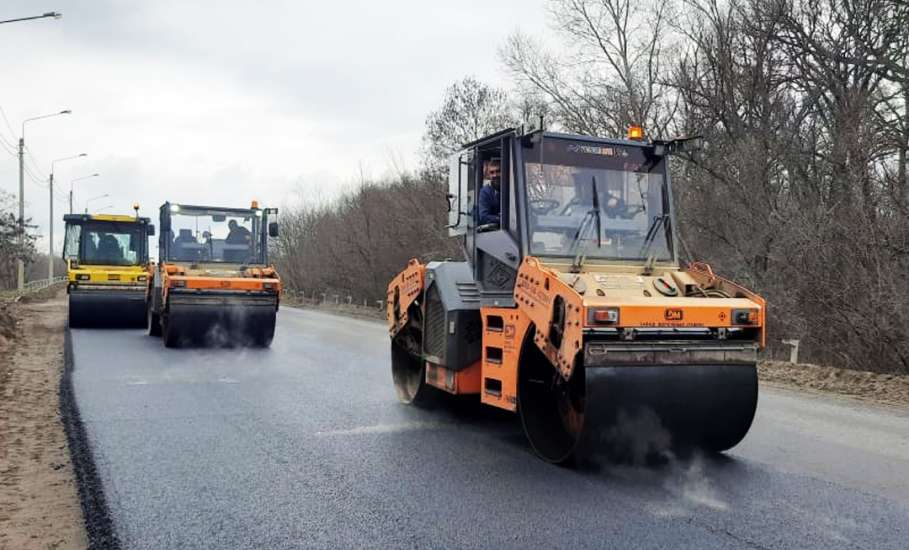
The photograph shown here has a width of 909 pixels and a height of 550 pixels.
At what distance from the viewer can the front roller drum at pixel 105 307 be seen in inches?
741

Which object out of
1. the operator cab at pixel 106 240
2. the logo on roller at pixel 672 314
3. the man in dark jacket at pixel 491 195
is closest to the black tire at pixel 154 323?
the operator cab at pixel 106 240

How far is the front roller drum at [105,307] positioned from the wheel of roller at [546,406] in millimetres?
14868

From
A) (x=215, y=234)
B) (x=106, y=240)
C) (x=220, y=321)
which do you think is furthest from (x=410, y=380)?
(x=106, y=240)

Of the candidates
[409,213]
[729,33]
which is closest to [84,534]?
[729,33]

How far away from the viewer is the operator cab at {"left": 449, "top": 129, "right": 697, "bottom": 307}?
21.5ft

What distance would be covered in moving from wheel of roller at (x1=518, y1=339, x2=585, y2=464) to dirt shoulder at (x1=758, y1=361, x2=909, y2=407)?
4875 mm

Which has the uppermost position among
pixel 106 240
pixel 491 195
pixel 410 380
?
pixel 491 195

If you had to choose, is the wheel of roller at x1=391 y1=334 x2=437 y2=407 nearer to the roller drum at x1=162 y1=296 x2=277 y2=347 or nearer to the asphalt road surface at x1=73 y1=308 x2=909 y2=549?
the asphalt road surface at x1=73 y1=308 x2=909 y2=549

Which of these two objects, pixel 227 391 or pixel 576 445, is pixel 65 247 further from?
pixel 576 445

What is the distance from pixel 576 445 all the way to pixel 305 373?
6294 mm

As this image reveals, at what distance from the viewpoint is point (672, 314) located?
5539 mm

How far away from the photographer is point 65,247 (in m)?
19.7

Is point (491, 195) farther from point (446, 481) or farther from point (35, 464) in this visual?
point (35, 464)

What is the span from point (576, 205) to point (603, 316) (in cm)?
150
